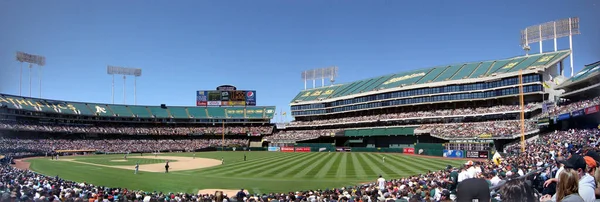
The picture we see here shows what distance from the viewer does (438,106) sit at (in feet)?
250

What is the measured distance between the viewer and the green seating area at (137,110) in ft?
261

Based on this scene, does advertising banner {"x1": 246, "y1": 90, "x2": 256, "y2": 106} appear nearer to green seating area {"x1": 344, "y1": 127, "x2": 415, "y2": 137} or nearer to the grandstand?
the grandstand

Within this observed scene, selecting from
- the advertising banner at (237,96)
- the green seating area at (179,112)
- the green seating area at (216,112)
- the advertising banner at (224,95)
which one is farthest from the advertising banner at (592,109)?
the green seating area at (179,112)

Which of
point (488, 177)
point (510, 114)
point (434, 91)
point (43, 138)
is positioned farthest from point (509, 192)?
point (43, 138)

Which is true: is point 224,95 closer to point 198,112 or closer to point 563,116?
Result: point 198,112

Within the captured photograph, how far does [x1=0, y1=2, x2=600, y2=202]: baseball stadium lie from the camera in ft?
112

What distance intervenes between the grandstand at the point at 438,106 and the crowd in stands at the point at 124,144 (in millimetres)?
16604

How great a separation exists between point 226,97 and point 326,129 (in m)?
33.1

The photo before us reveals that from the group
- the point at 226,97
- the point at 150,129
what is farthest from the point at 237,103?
the point at 150,129

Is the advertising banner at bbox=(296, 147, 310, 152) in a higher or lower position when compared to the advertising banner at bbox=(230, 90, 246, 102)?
lower

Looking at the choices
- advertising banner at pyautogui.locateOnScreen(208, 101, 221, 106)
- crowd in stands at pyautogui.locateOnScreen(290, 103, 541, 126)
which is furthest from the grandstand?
advertising banner at pyautogui.locateOnScreen(208, 101, 221, 106)

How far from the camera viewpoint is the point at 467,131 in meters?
59.5

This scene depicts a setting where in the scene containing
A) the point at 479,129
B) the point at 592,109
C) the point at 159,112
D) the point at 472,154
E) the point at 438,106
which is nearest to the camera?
the point at 592,109

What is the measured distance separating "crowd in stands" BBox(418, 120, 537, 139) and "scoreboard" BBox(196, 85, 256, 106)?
187ft
